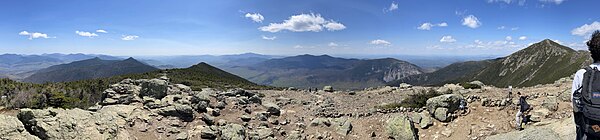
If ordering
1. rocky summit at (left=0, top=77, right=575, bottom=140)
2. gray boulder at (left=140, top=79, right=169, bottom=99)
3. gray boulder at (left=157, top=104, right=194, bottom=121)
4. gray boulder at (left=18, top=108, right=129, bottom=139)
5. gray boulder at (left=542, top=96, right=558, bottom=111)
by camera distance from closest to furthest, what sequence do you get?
gray boulder at (left=18, top=108, right=129, bottom=139) → rocky summit at (left=0, top=77, right=575, bottom=140) → gray boulder at (left=542, top=96, right=558, bottom=111) → gray boulder at (left=157, top=104, right=194, bottom=121) → gray boulder at (left=140, top=79, right=169, bottom=99)

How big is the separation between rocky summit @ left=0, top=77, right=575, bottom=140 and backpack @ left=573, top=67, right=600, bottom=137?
7206 millimetres

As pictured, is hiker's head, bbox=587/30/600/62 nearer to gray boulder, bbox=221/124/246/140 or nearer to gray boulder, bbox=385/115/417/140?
gray boulder, bbox=385/115/417/140

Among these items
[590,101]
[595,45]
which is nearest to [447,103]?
[595,45]

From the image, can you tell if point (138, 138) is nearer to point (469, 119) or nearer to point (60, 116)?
point (60, 116)

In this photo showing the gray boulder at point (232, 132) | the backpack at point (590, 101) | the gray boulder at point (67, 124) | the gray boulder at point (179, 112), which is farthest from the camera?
the gray boulder at point (179, 112)

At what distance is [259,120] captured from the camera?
19.2 m

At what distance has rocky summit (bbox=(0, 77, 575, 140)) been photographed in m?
12.1

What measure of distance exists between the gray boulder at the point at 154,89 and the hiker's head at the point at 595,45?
67.0 ft

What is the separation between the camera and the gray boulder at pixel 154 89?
20.7 meters

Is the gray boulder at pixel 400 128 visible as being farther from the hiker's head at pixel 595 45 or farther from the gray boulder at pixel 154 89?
the gray boulder at pixel 154 89

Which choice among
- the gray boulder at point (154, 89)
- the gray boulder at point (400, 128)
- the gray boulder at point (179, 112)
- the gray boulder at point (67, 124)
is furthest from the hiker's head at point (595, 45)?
the gray boulder at point (154, 89)

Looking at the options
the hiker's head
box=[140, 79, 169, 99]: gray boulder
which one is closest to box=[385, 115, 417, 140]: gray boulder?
the hiker's head

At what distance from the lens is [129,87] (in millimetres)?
20953

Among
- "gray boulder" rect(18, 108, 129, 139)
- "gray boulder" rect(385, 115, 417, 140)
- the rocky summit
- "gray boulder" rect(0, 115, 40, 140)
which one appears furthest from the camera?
"gray boulder" rect(385, 115, 417, 140)
